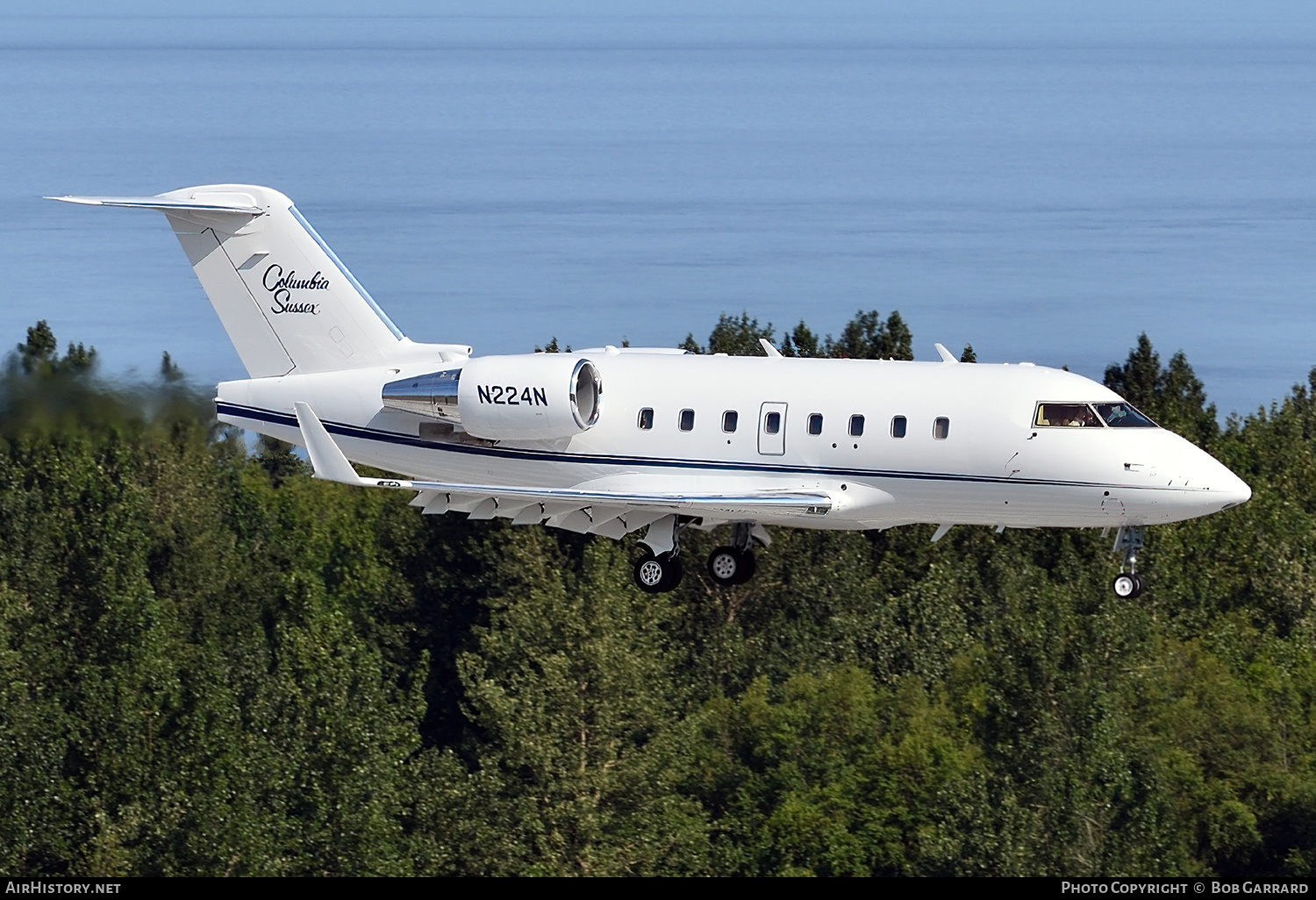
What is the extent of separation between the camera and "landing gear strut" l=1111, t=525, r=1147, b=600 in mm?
29766

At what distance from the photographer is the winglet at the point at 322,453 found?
29.9 metres

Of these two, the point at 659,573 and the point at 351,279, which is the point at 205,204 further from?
the point at 659,573

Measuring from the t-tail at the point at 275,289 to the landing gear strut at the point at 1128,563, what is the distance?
11.3 meters

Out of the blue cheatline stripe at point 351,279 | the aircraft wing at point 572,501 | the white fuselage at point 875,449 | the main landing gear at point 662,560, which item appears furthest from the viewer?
the blue cheatline stripe at point 351,279

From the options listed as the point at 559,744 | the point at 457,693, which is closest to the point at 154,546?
the point at 457,693

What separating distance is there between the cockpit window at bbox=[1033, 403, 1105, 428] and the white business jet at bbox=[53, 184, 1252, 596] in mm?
26

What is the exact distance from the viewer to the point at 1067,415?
96.6 ft

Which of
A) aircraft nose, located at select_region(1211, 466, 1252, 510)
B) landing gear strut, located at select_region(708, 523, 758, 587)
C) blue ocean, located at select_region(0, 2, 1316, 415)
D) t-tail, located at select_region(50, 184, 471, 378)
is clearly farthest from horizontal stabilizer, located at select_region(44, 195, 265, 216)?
blue ocean, located at select_region(0, 2, 1316, 415)

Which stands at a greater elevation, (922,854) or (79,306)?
(79,306)

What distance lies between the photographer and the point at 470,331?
118000 mm

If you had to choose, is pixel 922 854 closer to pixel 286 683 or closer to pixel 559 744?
pixel 559 744

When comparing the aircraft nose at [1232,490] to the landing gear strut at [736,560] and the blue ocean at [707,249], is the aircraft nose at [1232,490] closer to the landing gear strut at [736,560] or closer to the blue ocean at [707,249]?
the landing gear strut at [736,560]

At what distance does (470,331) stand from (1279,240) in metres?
76.9

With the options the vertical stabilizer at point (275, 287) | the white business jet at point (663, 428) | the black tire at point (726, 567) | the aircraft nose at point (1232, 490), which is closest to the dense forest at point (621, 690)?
the vertical stabilizer at point (275, 287)
